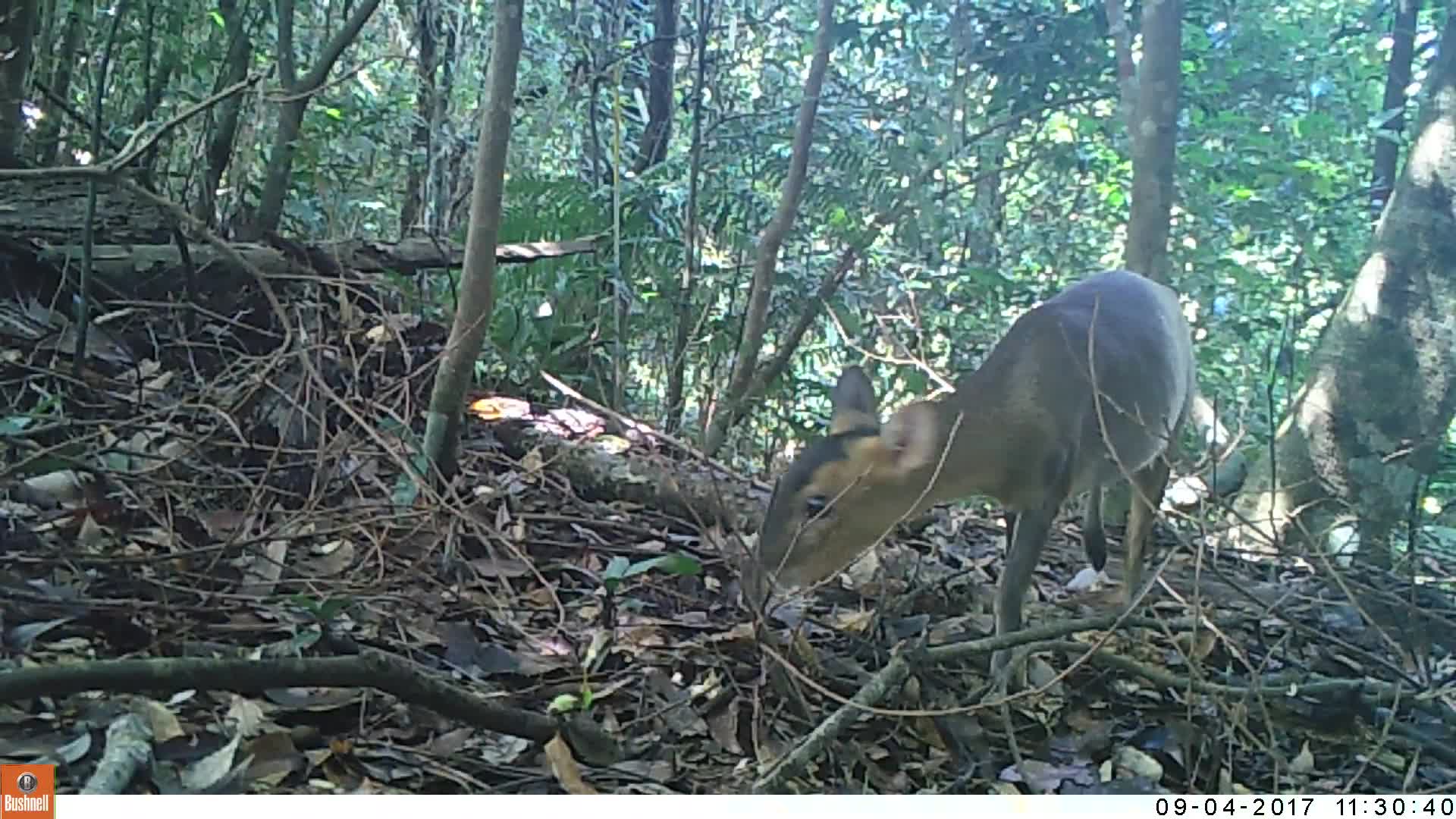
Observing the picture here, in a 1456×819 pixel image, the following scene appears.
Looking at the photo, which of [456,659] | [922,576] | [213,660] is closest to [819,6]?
[922,576]

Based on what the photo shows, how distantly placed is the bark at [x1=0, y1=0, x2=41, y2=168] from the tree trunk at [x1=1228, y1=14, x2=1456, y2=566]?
2.20 metres

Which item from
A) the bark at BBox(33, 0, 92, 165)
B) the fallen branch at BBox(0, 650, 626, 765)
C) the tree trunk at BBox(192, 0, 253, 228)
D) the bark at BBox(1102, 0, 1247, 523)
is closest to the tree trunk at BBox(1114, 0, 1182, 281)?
the bark at BBox(1102, 0, 1247, 523)

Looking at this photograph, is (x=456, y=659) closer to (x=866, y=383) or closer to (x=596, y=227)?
(x=866, y=383)

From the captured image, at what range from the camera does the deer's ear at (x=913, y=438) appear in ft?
6.41

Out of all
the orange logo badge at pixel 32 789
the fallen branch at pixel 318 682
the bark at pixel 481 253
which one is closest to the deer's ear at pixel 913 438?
the bark at pixel 481 253

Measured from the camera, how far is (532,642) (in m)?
1.64

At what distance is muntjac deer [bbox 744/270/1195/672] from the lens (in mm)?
1888

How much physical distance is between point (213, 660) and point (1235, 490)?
1.65 metres

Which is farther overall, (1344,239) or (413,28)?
(413,28)

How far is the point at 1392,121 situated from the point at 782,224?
102 centimetres

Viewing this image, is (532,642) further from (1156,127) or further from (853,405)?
(1156,127)

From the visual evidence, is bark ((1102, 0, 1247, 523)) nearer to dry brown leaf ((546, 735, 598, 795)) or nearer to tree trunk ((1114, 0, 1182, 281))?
tree trunk ((1114, 0, 1182, 281))

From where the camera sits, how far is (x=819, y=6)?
251 centimetres
